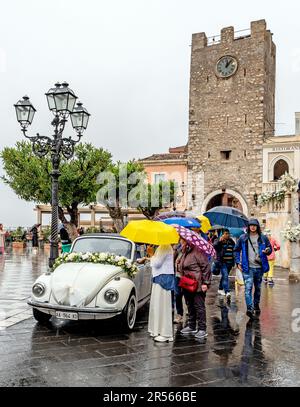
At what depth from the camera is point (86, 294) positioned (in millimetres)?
6355

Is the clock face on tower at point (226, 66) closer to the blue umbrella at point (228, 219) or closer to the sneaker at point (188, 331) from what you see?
the blue umbrella at point (228, 219)

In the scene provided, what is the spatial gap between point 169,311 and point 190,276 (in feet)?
2.05

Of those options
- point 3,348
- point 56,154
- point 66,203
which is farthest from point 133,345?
point 66,203

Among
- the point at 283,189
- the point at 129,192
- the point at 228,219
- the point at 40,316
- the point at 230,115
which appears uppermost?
the point at 230,115

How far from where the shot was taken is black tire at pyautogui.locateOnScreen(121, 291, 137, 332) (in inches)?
259

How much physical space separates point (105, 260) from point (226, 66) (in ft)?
102

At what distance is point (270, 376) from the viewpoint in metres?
4.70

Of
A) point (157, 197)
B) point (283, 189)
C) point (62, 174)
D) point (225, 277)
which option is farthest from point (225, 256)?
point (157, 197)

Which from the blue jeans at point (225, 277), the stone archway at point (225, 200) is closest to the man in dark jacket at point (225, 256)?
the blue jeans at point (225, 277)

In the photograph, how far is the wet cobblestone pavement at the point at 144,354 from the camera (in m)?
4.54

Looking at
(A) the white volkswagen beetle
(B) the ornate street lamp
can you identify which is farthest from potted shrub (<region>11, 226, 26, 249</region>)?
(A) the white volkswagen beetle

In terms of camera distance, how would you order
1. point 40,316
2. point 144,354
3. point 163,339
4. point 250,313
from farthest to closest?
point 250,313, point 40,316, point 163,339, point 144,354

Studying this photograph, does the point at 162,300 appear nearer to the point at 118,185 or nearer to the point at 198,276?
the point at 198,276

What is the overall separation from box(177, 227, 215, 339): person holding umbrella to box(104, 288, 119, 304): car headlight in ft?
3.43
